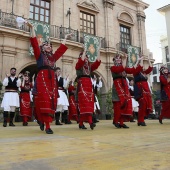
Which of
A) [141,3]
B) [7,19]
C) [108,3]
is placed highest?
[141,3]

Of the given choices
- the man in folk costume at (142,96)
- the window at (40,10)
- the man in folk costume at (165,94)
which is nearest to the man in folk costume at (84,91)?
the man in folk costume at (142,96)

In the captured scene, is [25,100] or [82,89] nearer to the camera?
[82,89]

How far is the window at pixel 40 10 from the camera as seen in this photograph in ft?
39.8

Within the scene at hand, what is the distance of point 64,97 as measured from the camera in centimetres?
687

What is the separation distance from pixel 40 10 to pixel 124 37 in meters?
6.89

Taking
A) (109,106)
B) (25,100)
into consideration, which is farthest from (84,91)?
(109,106)

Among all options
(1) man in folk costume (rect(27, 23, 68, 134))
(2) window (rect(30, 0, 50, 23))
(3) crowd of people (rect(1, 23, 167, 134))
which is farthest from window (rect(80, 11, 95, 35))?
(1) man in folk costume (rect(27, 23, 68, 134))

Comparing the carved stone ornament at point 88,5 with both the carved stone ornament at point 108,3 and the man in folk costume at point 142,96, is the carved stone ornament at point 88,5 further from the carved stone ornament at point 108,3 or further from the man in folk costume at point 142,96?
the man in folk costume at point 142,96

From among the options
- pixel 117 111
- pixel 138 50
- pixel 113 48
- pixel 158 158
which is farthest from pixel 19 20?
pixel 138 50

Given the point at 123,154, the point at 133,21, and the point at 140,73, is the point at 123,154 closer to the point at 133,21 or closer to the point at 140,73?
the point at 140,73

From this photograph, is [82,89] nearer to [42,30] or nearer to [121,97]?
[121,97]

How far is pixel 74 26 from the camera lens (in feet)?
44.0

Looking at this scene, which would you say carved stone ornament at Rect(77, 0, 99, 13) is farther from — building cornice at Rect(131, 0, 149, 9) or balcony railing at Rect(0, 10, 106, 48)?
building cornice at Rect(131, 0, 149, 9)

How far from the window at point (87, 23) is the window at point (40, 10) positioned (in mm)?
2477
